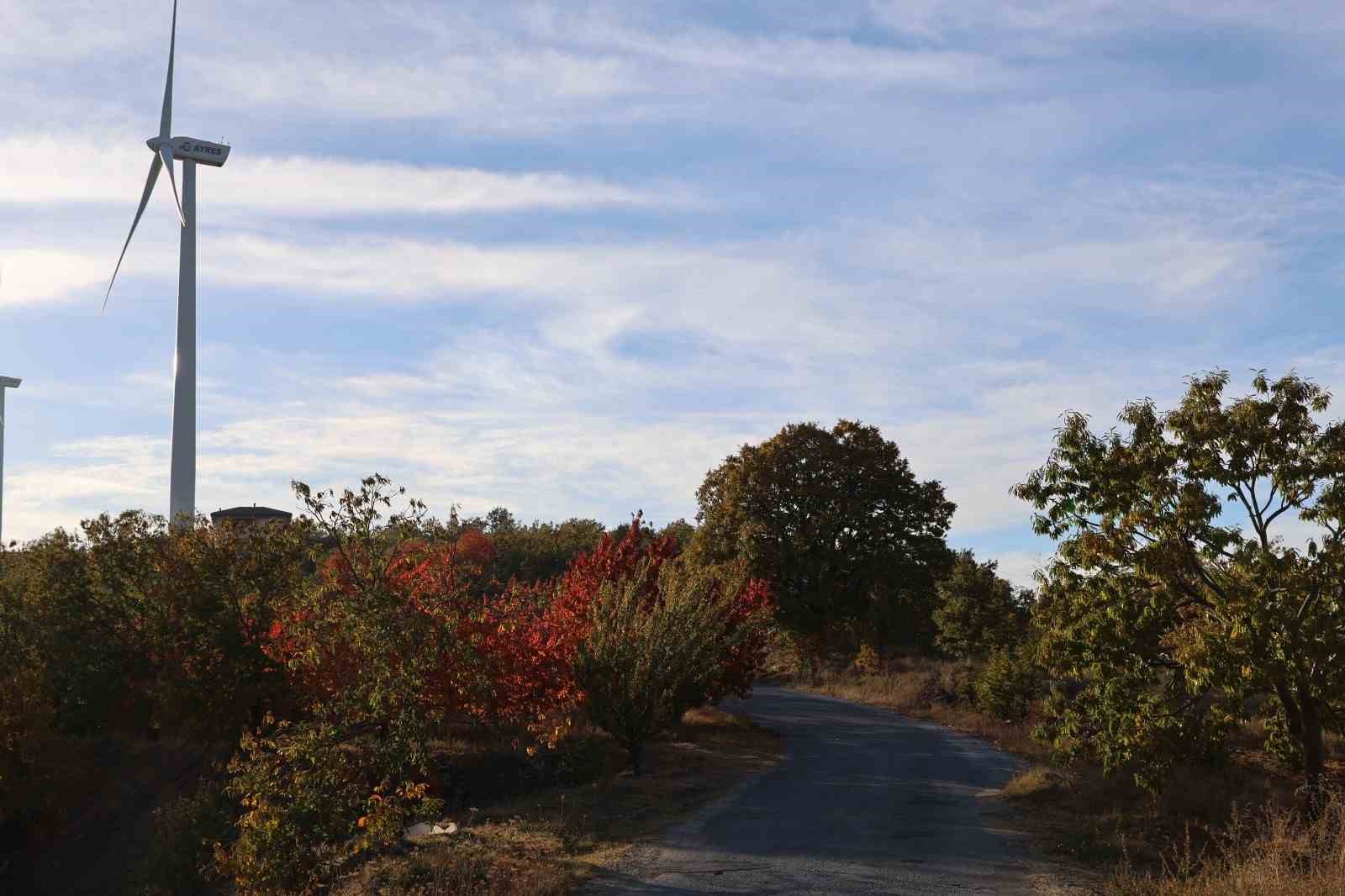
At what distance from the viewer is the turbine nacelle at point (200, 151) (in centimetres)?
5672

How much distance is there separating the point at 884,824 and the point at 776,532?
118 feet

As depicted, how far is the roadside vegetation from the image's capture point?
591 inches

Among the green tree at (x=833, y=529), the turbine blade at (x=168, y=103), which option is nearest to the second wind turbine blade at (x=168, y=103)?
the turbine blade at (x=168, y=103)

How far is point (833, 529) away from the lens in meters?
53.1

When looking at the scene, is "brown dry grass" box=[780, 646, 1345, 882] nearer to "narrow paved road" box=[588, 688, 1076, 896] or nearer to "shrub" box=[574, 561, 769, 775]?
"narrow paved road" box=[588, 688, 1076, 896]

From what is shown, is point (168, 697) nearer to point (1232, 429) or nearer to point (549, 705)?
point (549, 705)

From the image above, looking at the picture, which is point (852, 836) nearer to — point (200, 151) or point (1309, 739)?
point (1309, 739)

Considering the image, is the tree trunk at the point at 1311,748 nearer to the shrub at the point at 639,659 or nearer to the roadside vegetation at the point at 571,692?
the roadside vegetation at the point at 571,692

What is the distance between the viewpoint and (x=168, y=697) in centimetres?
2756

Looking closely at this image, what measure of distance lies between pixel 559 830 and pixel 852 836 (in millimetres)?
4052

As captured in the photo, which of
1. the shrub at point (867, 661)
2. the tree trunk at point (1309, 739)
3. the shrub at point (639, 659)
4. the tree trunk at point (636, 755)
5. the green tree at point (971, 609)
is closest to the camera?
the tree trunk at point (1309, 739)

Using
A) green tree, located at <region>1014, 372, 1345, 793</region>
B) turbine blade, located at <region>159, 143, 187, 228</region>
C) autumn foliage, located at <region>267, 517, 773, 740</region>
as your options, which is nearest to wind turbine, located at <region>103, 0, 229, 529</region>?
turbine blade, located at <region>159, 143, 187, 228</region>

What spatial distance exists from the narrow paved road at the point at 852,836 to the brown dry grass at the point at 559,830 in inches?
22.0

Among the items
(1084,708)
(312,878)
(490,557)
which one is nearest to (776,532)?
(490,557)
